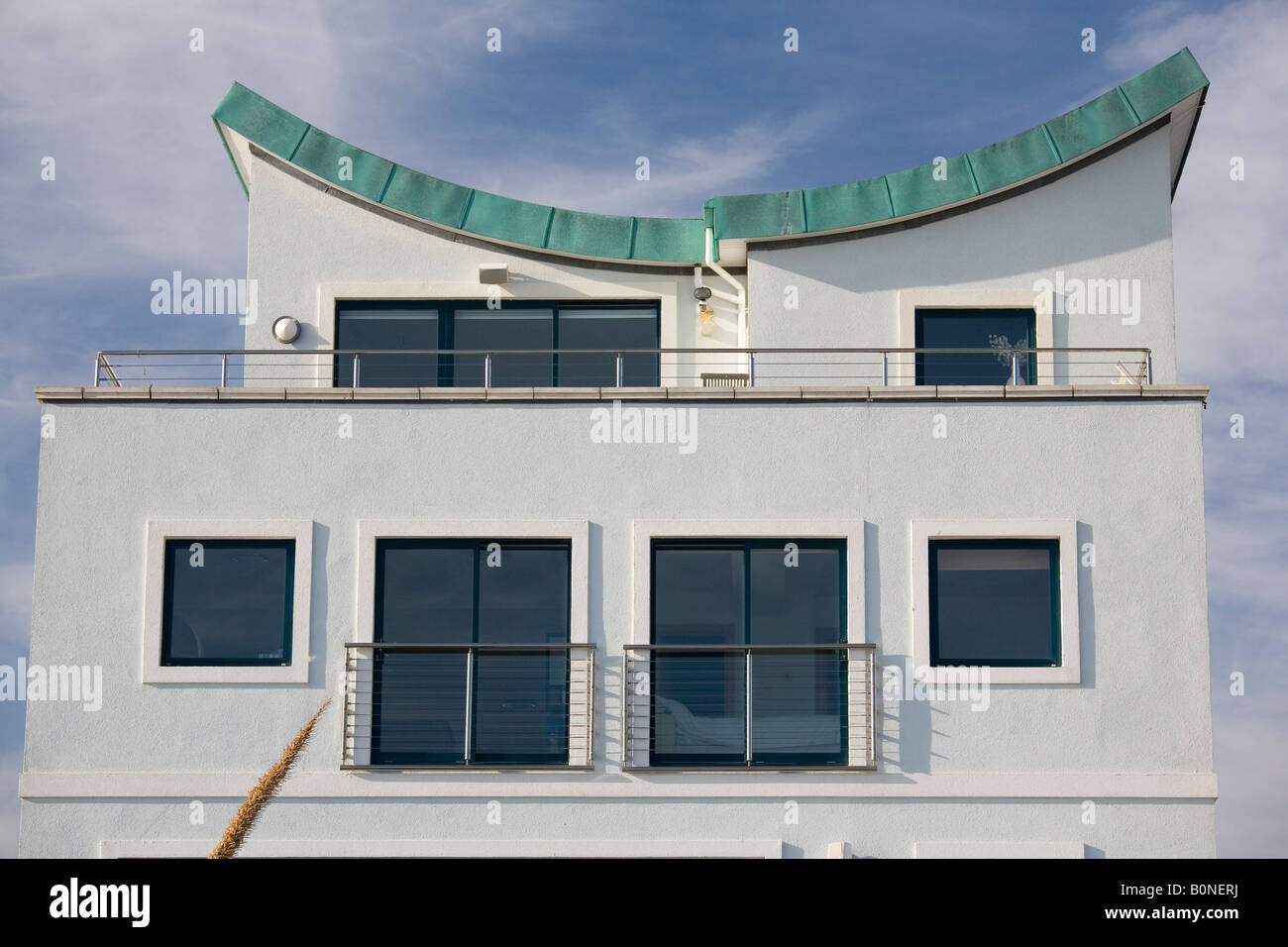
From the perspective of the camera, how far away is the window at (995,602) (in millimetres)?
18062

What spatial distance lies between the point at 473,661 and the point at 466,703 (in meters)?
0.43

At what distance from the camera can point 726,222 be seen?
69.1 feet

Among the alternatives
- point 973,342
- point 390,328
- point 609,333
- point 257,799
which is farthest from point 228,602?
point 973,342

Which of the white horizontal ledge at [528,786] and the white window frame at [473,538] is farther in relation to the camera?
the white window frame at [473,538]

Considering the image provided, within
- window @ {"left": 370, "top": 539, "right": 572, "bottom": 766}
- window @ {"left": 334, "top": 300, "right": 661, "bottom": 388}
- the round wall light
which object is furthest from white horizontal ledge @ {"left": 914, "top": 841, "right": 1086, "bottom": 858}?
the round wall light

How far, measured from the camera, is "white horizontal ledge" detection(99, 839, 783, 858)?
17.7 m

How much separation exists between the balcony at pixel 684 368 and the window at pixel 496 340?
2 cm

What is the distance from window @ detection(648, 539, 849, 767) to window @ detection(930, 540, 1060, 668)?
1034 millimetres

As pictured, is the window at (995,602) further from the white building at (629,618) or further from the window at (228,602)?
the window at (228,602)

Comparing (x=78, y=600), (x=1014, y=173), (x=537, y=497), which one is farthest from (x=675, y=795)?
(x=1014, y=173)

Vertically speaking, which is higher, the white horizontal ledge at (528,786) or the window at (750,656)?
the window at (750,656)
